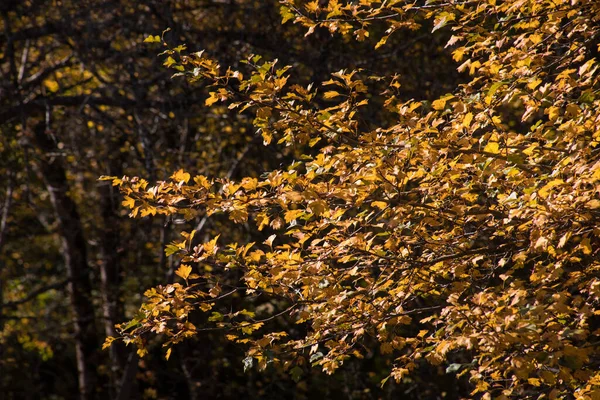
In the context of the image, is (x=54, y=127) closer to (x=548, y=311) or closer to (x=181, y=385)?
(x=181, y=385)

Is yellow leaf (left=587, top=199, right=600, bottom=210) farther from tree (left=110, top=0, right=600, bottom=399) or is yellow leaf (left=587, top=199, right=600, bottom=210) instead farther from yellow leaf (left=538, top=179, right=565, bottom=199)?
yellow leaf (left=538, top=179, right=565, bottom=199)

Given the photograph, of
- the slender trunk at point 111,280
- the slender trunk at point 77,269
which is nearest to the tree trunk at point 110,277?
the slender trunk at point 111,280

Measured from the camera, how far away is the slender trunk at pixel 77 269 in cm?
855

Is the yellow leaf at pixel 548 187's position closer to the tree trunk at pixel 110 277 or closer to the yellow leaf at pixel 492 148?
the yellow leaf at pixel 492 148

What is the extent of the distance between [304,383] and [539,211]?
20.7 feet

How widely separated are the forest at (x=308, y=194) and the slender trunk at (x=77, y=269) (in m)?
0.03

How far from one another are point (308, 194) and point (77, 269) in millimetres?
7062

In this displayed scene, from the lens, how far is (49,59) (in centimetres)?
892

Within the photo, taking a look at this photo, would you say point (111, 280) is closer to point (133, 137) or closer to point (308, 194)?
point (133, 137)

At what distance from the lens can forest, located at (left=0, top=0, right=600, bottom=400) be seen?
3.15 meters

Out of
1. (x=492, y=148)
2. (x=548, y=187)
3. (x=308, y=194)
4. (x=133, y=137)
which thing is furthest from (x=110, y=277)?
(x=548, y=187)

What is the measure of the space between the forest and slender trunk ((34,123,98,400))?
3 cm

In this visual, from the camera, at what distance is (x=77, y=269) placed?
9.42m

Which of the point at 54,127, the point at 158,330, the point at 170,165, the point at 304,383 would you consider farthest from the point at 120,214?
the point at 158,330
